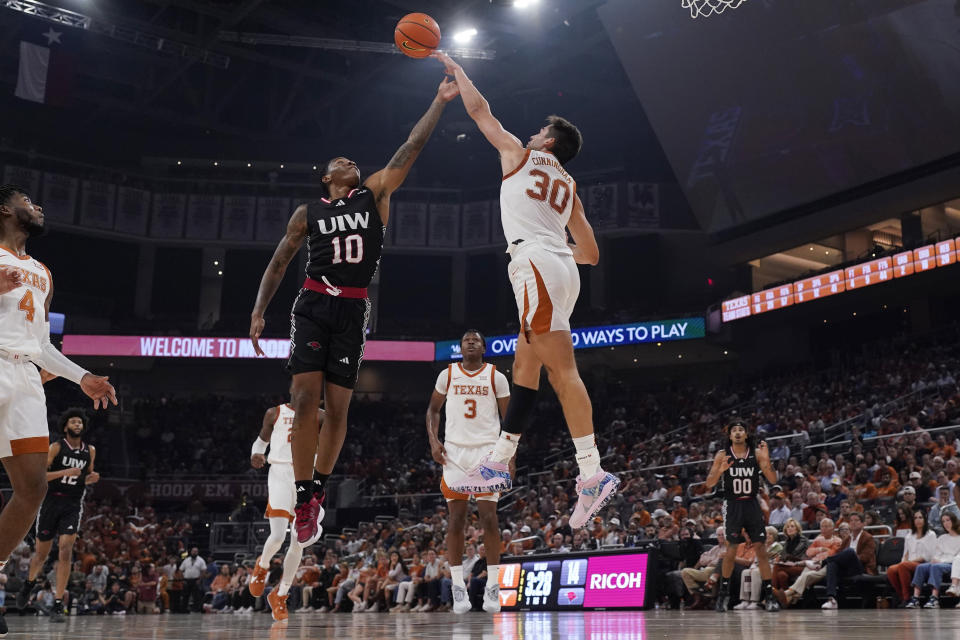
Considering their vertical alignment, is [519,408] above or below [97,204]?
below

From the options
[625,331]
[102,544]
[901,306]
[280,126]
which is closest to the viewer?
[102,544]

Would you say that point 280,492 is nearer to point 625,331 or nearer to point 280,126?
point 625,331

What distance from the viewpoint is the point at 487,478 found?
5.17 metres

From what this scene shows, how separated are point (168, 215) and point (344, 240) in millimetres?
Answer: 30241

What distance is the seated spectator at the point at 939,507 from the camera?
1060cm

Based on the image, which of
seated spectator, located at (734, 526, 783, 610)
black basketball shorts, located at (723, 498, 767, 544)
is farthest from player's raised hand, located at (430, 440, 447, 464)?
seated spectator, located at (734, 526, 783, 610)

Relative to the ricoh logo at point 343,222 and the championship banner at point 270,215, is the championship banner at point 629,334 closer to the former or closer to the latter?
the championship banner at point 270,215

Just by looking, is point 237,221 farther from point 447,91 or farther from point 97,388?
point 97,388

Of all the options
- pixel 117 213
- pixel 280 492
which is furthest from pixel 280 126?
pixel 280 492

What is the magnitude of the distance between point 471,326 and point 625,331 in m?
6.30

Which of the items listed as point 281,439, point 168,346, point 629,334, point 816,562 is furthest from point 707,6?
point 168,346

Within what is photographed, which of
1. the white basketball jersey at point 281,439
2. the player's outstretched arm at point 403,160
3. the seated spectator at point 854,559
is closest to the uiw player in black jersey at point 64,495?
the white basketball jersey at point 281,439

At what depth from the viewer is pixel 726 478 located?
10.4 meters

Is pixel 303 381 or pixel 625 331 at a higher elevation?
pixel 625 331
